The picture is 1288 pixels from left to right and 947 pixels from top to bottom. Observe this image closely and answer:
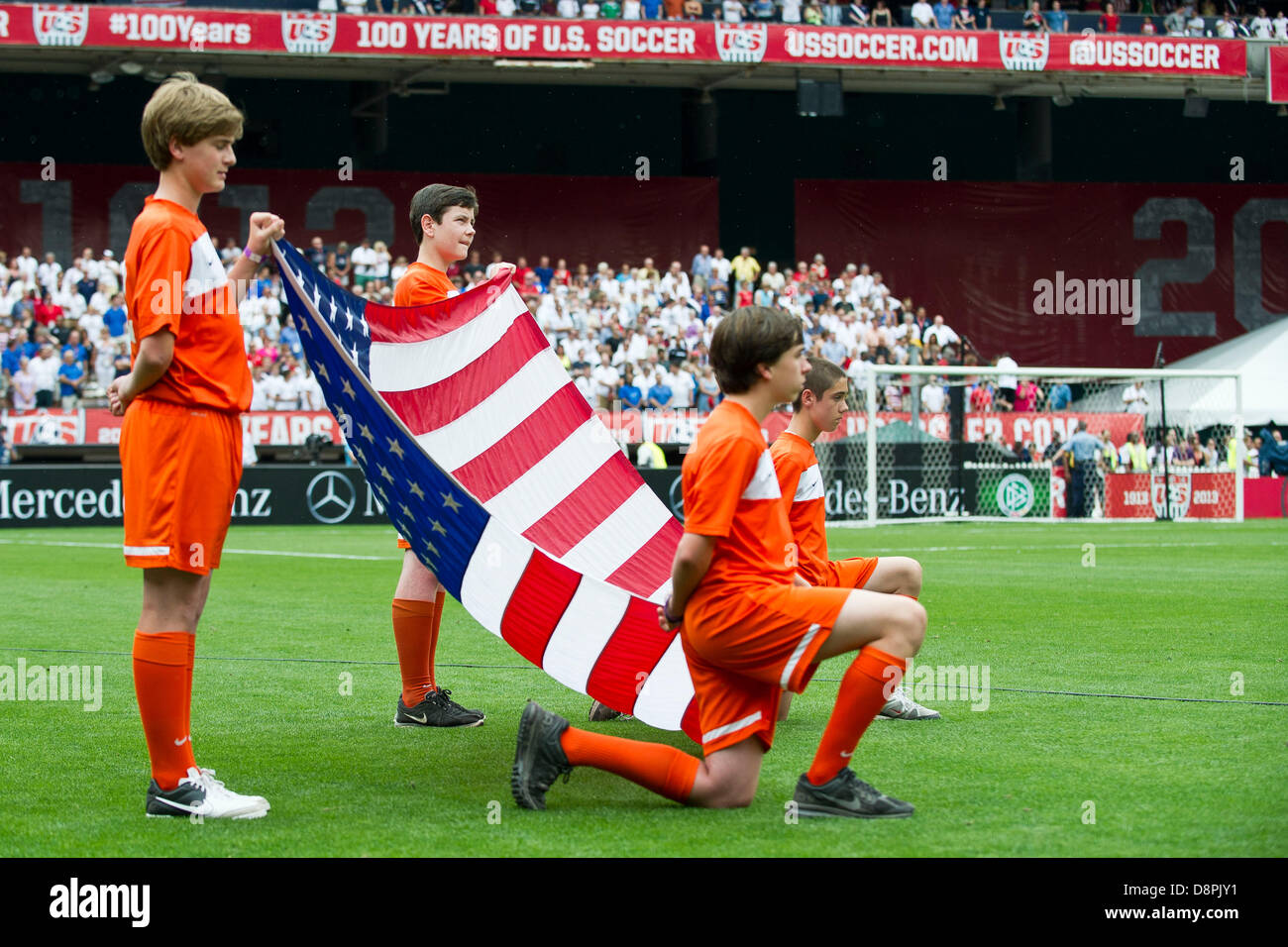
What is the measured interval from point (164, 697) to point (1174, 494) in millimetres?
21899

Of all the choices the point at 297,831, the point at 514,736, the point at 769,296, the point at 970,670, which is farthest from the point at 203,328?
the point at 769,296

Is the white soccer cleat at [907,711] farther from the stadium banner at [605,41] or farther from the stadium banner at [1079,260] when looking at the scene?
the stadium banner at [1079,260]

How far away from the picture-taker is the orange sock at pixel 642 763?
4.39 meters

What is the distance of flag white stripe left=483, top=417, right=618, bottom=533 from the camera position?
19.6 ft

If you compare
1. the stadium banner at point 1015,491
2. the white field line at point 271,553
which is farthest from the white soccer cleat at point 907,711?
the stadium banner at point 1015,491

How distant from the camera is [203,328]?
4.41 metres

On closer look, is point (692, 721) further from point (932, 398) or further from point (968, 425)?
point (932, 398)

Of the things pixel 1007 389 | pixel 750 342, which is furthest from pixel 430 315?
Answer: pixel 1007 389

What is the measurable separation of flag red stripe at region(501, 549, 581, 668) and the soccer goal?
54.0 feet

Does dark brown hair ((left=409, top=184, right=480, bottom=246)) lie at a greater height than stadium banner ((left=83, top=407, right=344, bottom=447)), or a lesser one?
greater

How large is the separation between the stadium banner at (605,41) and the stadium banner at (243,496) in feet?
33.4
